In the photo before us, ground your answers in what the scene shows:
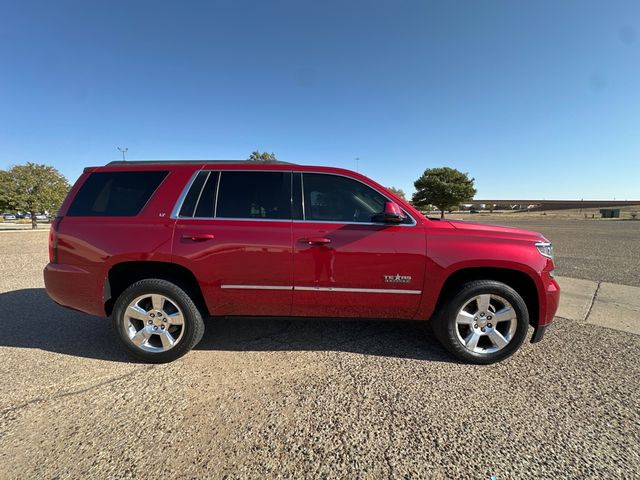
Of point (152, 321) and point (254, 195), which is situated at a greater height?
point (254, 195)

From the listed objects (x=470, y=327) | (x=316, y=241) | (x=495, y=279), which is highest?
(x=316, y=241)

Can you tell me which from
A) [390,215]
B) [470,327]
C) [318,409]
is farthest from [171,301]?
[470,327]

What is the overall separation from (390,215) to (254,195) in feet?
4.50

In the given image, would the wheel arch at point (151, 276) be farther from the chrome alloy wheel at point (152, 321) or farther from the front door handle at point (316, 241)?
the front door handle at point (316, 241)

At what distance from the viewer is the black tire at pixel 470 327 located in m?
2.94

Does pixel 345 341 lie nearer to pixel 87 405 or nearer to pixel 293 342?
pixel 293 342

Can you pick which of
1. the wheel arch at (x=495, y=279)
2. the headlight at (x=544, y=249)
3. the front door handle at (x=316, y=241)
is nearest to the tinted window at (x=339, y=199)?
the front door handle at (x=316, y=241)

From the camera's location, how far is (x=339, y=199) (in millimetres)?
3105

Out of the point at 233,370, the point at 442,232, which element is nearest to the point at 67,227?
the point at 233,370

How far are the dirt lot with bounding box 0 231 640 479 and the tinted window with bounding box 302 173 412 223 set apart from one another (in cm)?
144

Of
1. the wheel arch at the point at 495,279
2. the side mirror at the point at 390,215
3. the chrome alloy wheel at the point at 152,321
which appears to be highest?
the side mirror at the point at 390,215

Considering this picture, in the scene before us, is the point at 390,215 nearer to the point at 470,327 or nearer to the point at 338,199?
the point at 338,199

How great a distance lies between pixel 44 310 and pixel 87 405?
297cm

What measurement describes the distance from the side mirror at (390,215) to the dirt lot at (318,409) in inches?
55.2
